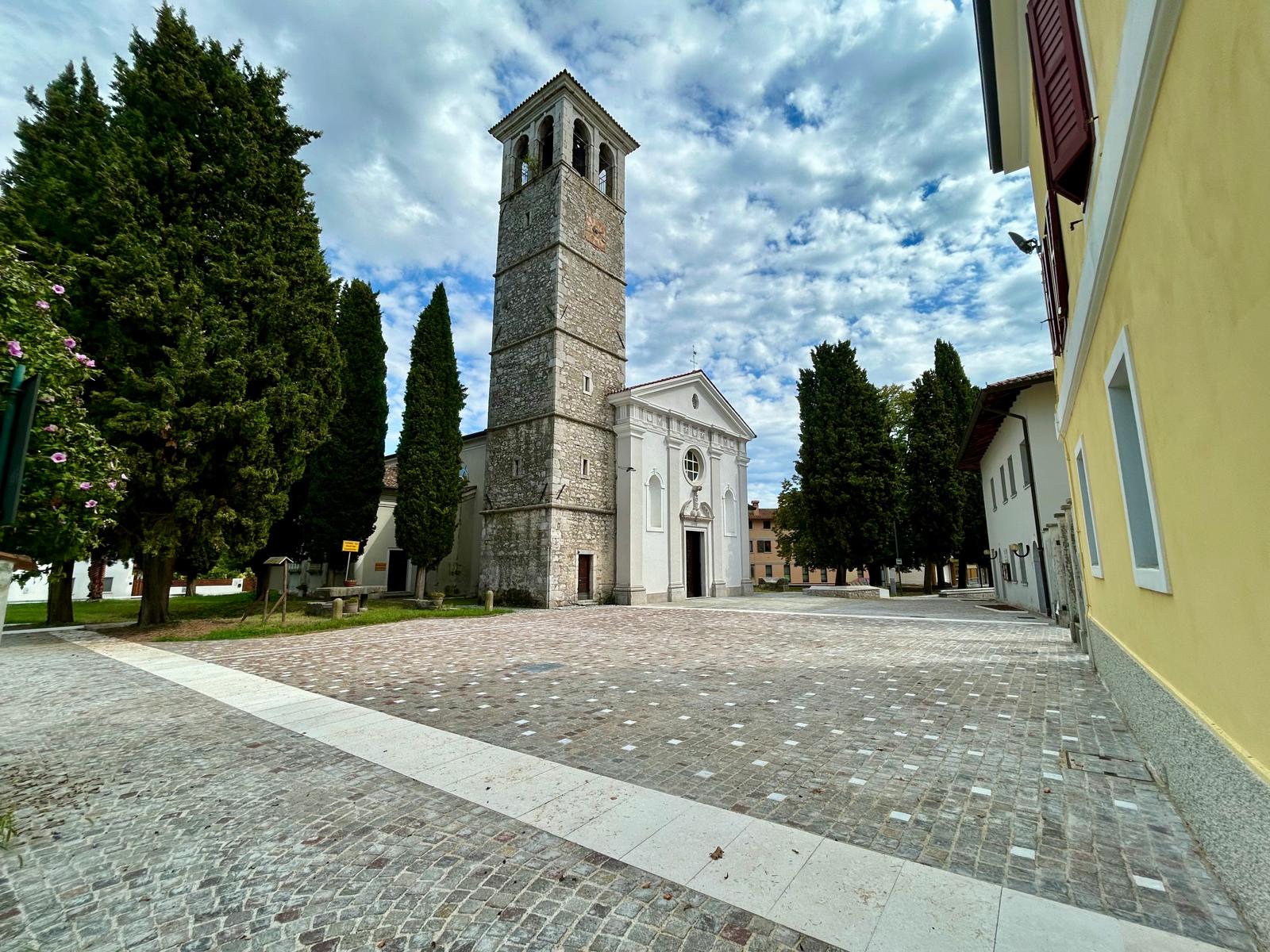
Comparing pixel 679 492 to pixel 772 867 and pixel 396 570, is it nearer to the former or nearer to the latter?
pixel 396 570

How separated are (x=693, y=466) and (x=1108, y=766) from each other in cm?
2451

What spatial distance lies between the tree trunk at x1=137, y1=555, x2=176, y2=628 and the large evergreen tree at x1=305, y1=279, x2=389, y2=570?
8.90m

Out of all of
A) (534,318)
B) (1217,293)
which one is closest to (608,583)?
(534,318)

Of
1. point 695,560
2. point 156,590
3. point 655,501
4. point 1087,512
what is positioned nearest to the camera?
point 1087,512

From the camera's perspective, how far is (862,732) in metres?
5.01

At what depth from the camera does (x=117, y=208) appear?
11883 mm

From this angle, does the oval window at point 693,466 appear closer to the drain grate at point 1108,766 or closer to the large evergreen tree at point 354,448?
the large evergreen tree at point 354,448

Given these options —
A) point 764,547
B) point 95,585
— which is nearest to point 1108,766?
point 95,585

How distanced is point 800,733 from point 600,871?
9.18 ft

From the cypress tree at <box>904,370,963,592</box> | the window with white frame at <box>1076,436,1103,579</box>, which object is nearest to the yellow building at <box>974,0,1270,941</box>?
the window with white frame at <box>1076,436,1103,579</box>

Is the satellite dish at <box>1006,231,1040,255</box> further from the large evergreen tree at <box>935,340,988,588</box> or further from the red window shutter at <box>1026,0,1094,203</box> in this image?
the large evergreen tree at <box>935,340,988,588</box>

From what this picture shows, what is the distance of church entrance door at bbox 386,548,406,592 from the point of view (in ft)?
98.6

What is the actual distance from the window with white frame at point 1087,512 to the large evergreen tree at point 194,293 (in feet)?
52.7

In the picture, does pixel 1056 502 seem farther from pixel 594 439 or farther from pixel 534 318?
pixel 534 318
